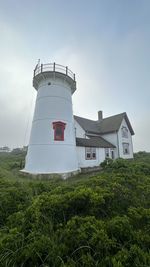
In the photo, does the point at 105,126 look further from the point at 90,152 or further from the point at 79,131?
the point at 90,152

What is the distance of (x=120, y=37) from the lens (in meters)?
11.8

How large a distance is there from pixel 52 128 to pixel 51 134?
561mm

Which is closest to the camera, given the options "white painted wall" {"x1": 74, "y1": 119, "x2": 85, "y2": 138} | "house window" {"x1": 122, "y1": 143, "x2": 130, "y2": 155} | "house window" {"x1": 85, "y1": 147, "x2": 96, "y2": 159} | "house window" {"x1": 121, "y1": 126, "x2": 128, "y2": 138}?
"house window" {"x1": 85, "y1": 147, "x2": 96, "y2": 159}

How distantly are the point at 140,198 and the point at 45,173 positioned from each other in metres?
8.83

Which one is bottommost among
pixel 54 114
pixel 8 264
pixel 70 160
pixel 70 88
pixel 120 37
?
pixel 8 264

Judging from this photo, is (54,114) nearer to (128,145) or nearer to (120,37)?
(120,37)

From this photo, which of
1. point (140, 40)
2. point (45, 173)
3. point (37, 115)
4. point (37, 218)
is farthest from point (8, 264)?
point (140, 40)

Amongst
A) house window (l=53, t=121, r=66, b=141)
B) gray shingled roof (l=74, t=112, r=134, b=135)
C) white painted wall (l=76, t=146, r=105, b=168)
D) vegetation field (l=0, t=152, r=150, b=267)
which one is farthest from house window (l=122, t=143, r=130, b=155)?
vegetation field (l=0, t=152, r=150, b=267)

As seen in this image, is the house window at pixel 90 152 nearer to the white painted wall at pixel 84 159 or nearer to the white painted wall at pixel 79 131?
the white painted wall at pixel 84 159

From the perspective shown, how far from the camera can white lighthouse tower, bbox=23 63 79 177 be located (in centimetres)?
1220

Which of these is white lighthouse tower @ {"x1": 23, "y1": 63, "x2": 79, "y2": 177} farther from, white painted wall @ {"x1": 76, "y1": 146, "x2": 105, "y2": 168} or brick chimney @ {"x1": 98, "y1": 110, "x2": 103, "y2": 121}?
brick chimney @ {"x1": 98, "y1": 110, "x2": 103, "y2": 121}

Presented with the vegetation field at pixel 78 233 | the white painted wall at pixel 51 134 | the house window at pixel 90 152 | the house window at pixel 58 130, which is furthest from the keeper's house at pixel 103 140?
the vegetation field at pixel 78 233

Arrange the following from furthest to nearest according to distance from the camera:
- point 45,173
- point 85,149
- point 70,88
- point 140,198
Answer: point 85,149 → point 70,88 → point 45,173 → point 140,198

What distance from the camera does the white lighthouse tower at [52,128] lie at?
12203 mm
